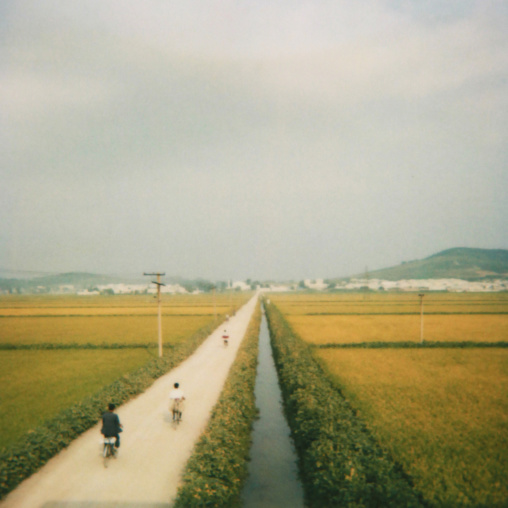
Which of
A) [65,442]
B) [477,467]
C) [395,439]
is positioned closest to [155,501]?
[65,442]

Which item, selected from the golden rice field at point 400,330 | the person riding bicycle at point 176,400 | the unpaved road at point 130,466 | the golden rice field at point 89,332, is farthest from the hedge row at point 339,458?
the golden rice field at point 89,332

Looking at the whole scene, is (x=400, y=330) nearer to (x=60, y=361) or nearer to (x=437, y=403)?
(x=437, y=403)

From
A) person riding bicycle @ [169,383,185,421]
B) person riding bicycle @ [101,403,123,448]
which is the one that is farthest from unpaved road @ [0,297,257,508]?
person riding bicycle @ [101,403,123,448]

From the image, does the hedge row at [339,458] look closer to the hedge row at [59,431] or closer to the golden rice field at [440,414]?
the golden rice field at [440,414]

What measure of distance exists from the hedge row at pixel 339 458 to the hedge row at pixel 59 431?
739 cm

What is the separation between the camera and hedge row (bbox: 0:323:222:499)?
29.0 feet

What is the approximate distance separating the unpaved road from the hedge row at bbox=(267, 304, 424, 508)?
3624 mm

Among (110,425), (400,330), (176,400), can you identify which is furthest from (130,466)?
(400,330)

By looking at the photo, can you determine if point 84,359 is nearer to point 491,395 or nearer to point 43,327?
point 43,327

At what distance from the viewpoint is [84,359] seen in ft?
75.3

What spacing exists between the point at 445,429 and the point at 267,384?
10.5 meters

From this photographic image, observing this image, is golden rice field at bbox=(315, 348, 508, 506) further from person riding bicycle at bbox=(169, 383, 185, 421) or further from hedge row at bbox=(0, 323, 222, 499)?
hedge row at bbox=(0, 323, 222, 499)

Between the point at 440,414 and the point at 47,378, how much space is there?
61.9ft

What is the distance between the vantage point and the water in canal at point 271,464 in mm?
9422
